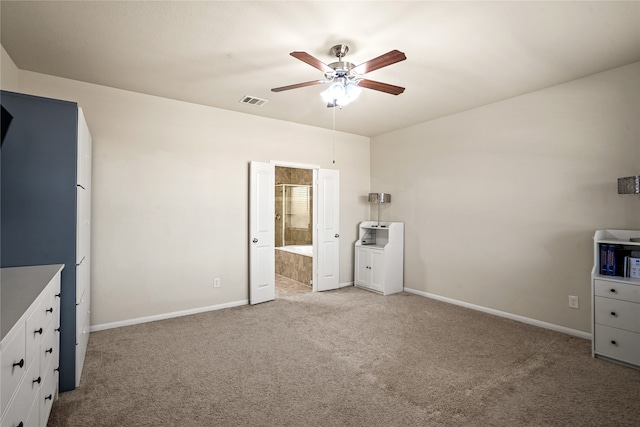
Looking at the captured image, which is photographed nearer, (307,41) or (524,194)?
(307,41)

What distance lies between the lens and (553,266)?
347 centimetres

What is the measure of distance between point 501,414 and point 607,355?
148 cm

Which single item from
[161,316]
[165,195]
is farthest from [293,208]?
[161,316]

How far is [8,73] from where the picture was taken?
2803mm

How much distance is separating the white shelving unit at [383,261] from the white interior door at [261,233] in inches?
61.0

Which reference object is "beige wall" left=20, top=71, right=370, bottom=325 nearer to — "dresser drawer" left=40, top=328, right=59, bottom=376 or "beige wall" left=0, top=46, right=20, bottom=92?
"beige wall" left=0, top=46, right=20, bottom=92

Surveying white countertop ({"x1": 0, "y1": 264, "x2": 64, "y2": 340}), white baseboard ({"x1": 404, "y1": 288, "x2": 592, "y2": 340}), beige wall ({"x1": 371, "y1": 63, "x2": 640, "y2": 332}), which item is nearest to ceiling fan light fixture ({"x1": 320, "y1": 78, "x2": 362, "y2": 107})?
beige wall ({"x1": 371, "y1": 63, "x2": 640, "y2": 332})

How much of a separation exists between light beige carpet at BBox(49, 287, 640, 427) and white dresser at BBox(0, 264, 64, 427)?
0.46m

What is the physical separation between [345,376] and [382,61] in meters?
2.38

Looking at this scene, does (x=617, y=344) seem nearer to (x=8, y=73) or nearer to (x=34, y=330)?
(x=34, y=330)

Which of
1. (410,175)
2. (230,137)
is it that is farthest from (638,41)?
(230,137)

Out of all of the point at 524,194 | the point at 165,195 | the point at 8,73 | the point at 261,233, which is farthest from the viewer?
the point at 261,233

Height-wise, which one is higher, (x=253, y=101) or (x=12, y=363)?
(x=253, y=101)

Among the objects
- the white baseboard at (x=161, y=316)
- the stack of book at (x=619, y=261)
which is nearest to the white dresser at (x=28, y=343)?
the white baseboard at (x=161, y=316)
